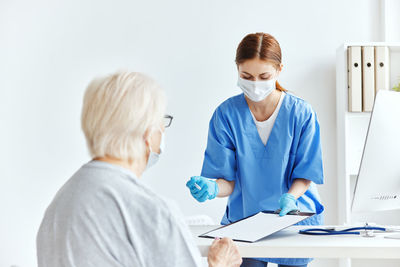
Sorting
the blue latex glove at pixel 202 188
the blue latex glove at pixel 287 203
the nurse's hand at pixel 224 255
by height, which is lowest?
the nurse's hand at pixel 224 255

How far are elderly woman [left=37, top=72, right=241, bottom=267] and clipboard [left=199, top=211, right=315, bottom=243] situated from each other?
461 millimetres

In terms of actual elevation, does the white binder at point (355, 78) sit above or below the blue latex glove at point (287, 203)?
above

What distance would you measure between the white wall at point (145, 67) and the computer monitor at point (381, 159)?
1634 mm

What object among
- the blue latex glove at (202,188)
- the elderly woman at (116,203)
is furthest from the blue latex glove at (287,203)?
the elderly woman at (116,203)

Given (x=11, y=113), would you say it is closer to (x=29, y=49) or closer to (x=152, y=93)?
(x=29, y=49)

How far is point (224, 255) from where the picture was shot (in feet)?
4.23

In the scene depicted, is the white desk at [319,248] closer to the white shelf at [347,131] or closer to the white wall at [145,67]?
the white shelf at [347,131]

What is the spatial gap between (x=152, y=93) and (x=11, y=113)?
94.4 inches

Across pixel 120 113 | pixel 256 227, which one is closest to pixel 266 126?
pixel 256 227

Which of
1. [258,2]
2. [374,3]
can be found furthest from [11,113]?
[374,3]

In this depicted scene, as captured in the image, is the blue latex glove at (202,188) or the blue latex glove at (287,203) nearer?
the blue latex glove at (287,203)

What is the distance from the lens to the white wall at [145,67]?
311 cm

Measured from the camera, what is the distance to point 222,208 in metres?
3.13

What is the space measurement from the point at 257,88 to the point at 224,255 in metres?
0.74
